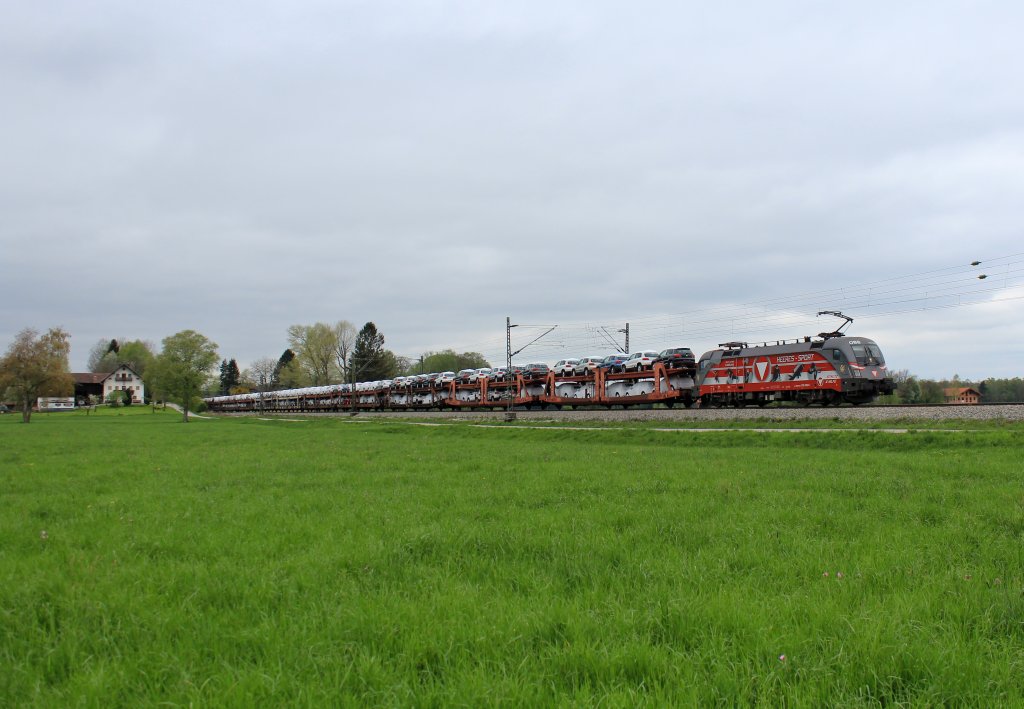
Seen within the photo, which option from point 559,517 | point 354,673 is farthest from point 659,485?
point 354,673

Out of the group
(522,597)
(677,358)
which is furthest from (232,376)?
(522,597)

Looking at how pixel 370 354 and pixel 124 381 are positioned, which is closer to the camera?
pixel 370 354

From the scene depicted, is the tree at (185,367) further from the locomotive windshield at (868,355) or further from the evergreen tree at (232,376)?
the evergreen tree at (232,376)

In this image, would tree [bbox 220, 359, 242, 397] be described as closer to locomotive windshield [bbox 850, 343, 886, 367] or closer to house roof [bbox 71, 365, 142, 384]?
house roof [bbox 71, 365, 142, 384]

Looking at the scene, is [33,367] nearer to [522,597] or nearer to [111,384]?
[522,597]

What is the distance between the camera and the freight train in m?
30.6

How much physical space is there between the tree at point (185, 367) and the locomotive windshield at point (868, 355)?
189 feet

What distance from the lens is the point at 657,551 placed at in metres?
5.25

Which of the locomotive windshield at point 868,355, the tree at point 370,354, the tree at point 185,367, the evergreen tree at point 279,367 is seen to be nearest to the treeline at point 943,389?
the locomotive windshield at point 868,355

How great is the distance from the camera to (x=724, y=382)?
35.2 m

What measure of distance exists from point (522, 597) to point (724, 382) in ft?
109

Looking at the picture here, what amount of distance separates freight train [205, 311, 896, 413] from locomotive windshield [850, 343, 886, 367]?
0.17ft

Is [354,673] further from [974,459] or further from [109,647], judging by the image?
[974,459]

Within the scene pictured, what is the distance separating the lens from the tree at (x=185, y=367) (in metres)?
63.7
